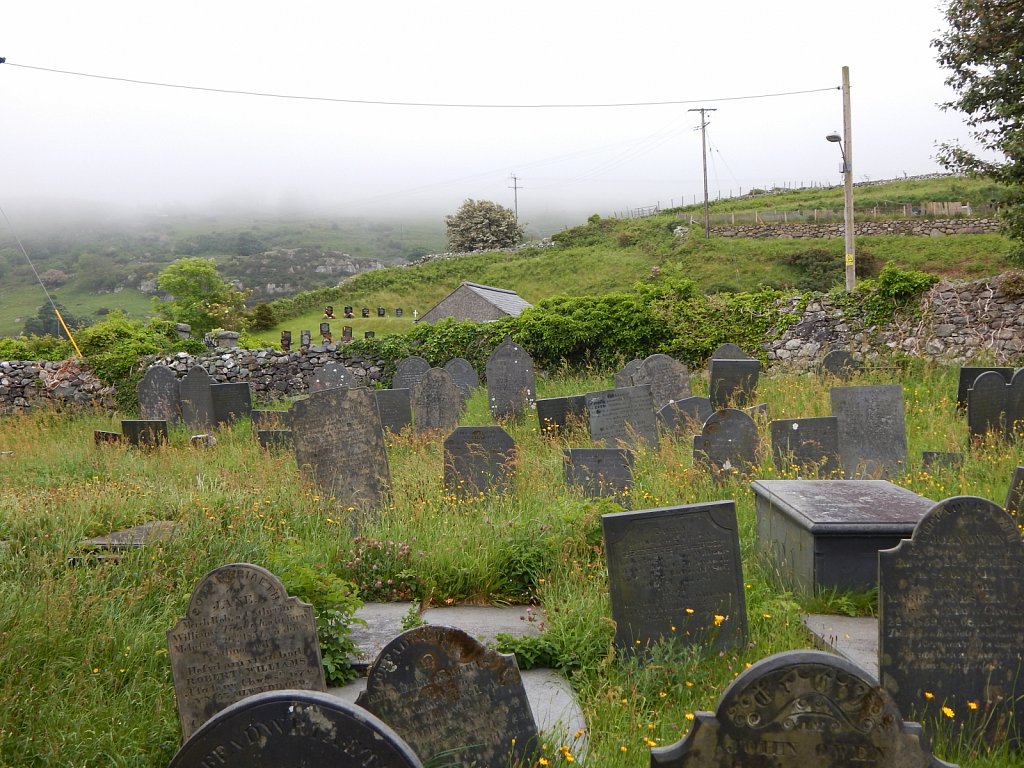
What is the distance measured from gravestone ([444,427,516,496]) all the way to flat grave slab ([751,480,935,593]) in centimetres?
273

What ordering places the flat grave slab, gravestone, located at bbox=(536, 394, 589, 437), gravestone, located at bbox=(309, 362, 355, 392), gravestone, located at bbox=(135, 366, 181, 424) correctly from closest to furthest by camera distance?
the flat grave slab, gravestone, located at bbox=(536, 394, 589, 437), gravestone, located at bbox=(135, 366, 181, 424), gravestone, located at bbox=(309, 362, 355, 392)

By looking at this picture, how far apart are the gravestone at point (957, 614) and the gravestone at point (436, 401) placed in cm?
959

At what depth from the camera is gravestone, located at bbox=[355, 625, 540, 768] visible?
3.26m

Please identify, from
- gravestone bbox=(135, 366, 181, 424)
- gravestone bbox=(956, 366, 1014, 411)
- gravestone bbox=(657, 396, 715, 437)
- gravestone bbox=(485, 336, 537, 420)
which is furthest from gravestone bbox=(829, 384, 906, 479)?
gravestone bbox=(135, 366, 181, 424)

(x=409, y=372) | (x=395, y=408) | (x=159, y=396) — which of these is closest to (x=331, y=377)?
(x=409, y=372)

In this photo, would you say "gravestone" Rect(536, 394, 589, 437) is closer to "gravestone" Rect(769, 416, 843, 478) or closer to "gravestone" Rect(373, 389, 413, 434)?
"gravestone" Rect(373, 389, 413, 434)

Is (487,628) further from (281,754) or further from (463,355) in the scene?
(463,355)

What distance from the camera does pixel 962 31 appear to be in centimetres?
1564

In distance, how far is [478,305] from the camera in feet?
95.9

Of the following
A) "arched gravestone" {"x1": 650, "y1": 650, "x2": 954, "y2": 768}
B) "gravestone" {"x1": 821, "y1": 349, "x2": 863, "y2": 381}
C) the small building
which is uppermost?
the small building

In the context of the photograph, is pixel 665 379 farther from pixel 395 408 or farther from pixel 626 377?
pixel 395 408

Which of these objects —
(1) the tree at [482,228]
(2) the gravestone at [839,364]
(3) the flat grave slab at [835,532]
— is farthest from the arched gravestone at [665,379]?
(1) the tree at [482,228]

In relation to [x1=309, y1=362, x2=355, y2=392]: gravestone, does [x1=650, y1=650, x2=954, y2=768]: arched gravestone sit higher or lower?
lower

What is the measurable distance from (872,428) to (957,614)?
496 cm
